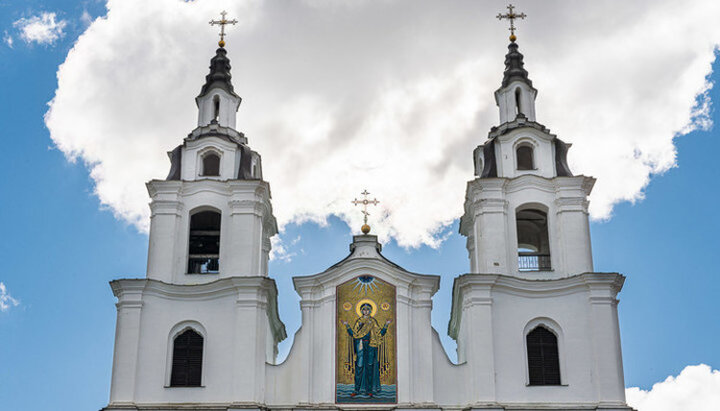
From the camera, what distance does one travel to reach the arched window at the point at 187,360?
26.1 meters

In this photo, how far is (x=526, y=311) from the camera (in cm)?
2673

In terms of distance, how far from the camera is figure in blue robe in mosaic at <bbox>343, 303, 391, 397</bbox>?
25.9 m

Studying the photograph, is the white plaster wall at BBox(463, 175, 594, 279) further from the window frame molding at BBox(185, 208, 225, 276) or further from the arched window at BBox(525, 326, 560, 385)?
the window frame molding at BBox(185, 208, 225, 276)

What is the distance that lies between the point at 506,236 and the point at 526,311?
2.06m

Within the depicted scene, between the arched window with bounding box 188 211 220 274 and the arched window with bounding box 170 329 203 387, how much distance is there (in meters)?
1.90

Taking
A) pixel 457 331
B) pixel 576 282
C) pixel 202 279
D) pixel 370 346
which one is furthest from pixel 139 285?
pixel 576 282

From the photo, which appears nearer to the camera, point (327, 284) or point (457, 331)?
point (327, 284)

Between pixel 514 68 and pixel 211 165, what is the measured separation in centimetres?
920

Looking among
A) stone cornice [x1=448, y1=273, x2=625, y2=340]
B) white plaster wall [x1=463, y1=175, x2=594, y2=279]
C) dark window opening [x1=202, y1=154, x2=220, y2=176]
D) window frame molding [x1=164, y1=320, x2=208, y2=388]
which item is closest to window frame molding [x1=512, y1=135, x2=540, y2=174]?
white plaster wall [x1=463, y1=175, x2=594, y2=279]

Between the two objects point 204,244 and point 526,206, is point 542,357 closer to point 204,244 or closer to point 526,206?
point 526,206

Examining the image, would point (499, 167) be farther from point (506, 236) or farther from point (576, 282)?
point (576, 282)

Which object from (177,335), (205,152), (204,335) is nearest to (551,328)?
(204,335)

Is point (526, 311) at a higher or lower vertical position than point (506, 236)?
lower

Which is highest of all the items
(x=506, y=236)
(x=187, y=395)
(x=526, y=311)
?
(x=506, y=236)
